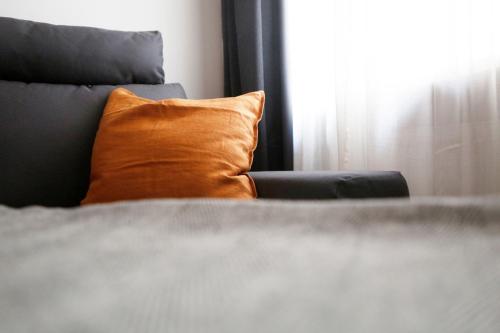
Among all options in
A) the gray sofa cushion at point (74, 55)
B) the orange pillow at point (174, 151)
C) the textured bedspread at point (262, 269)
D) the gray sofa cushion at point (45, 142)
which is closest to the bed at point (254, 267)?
the textured bedspread at point (262, 269)

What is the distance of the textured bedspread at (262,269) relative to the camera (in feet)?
0.76

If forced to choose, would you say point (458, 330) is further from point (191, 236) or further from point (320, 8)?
point (320, 8)

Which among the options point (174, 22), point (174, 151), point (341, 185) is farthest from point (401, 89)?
point (174, 22)

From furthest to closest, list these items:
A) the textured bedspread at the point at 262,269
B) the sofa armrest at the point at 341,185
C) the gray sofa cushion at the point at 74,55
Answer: the gray sofa cushion at the point at 74,55, the sofa armrest at the point at 341,185, the textured bedspread at the point at 262,269

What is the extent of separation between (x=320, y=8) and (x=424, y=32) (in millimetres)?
408

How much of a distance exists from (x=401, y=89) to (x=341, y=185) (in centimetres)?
51

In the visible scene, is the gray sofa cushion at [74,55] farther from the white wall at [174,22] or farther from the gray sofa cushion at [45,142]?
the white wall at [174,22]

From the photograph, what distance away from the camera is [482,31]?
104 cm

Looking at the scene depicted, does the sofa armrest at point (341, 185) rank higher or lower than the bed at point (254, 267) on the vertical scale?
lower

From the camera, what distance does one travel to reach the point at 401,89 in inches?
47.7

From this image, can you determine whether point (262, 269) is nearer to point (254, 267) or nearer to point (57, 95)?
point (254, 267)

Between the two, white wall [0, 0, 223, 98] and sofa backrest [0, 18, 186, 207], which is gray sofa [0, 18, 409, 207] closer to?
sofa backrest [0, 18, 186, 207]

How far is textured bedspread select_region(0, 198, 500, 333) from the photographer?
233 mm

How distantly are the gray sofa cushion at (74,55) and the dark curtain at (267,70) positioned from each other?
382 mm
